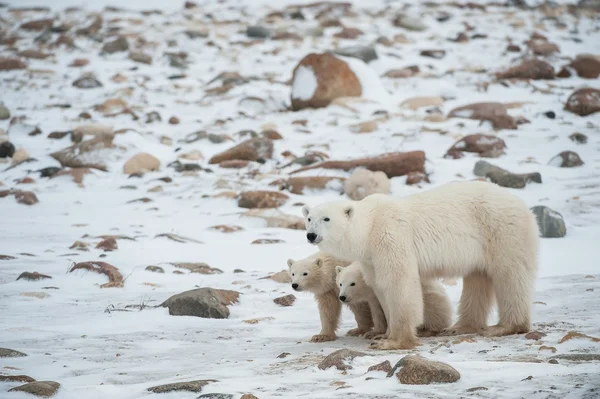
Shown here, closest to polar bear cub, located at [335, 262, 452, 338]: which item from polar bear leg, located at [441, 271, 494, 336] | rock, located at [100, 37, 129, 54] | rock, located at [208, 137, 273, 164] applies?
polar bear leg, located at [441, 271, 494, 336]

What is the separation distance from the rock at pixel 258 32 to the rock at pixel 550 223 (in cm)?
2043

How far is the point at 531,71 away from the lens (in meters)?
19.3

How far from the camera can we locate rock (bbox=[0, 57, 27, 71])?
22156mm

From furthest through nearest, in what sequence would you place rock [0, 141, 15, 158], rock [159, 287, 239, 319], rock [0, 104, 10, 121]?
rock [0, 104, 10, 121] → rock [0, 141, 15, 158] → rock [159, 287, 239, 319]

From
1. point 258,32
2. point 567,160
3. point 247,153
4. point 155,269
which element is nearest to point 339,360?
point 155,269

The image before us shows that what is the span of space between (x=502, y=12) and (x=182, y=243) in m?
26.1

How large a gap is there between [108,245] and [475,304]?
186 inches

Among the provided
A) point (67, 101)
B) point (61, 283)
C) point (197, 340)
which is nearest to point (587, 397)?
point (197, 340)

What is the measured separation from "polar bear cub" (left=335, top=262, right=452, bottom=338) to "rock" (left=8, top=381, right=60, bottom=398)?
2.72m

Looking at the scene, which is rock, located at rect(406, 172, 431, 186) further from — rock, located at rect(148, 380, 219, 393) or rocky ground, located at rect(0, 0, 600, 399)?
rock, located at rect(148, 380, 219, 393)

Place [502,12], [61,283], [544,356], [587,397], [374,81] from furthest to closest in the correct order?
[502,12] → [374,81] → [61,283] → [544,356] → [587,397]

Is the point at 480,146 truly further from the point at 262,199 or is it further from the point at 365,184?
the point at 262,199

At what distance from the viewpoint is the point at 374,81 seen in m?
18.1

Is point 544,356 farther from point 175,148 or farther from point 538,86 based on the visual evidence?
point 538,86
